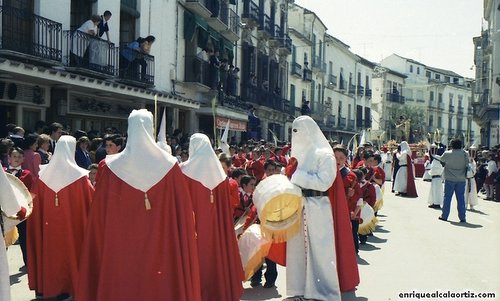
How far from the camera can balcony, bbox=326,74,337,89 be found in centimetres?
4705

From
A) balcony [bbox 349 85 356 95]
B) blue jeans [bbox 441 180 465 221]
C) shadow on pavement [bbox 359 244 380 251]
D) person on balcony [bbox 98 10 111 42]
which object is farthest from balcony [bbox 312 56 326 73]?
shadow on pavement [bbox 359 244 380 251]

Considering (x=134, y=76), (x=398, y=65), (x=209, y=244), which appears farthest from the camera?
(x=398, y=65)

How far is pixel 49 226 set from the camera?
602 centimetres

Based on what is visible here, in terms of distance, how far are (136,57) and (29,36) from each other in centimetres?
447

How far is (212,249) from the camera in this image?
578cm

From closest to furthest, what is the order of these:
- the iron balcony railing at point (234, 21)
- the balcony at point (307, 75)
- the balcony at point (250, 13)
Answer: the iron balcony railing at point (234, 21)
the balcony at point (250, 13)
the balcony at point (307, 75)

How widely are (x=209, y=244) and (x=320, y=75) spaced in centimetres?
4042

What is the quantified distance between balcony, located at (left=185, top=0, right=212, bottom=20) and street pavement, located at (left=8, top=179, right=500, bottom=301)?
36.6 ft

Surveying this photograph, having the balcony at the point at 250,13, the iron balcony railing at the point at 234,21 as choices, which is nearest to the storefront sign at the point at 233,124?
the iron balcony railing at the point at 234,21

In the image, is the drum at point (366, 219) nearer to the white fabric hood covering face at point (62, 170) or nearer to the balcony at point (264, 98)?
the white fabric hood covering face at point (62, 170)

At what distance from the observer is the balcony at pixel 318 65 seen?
142ft

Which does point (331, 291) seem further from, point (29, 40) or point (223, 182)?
point (29, 40)

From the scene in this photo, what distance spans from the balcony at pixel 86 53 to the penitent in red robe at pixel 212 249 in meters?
8.16

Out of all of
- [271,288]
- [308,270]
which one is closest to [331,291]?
[308,270]
